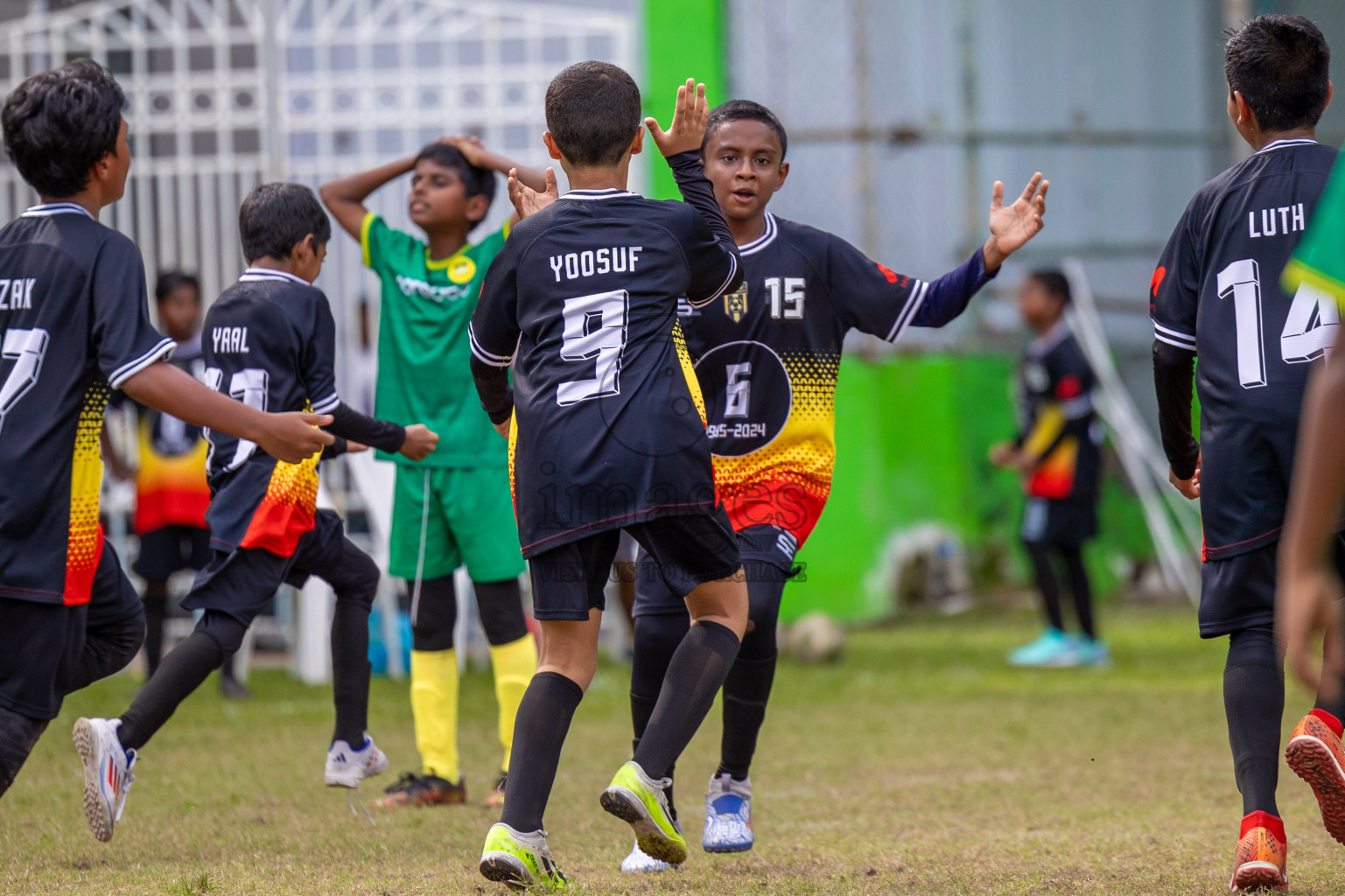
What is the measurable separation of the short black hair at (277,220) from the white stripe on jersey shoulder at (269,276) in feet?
0.17

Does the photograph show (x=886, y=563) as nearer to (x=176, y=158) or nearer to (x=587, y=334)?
(x=176, y=158)

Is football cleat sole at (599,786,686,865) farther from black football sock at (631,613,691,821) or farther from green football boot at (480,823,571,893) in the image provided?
black football sock at (631,613,691,821)

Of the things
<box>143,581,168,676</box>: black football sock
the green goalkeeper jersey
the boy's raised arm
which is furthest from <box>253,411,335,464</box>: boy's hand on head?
<box>143,581,168,676</box>: black football sock

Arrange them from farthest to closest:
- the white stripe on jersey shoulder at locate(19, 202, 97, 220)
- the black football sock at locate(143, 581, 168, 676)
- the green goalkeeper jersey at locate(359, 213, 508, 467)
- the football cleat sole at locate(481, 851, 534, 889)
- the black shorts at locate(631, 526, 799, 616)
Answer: the black football sock at locate(143, 581, 168, 676), the green goalkeeper jersey at locate(359, 213, 508, 467), the black shorts at locate(631, 526, 799, 616), the white stripe on jersey shoulder at locate(19, 202, 97, 220), the football cleat sole at locate(481, 851, 534, 889)

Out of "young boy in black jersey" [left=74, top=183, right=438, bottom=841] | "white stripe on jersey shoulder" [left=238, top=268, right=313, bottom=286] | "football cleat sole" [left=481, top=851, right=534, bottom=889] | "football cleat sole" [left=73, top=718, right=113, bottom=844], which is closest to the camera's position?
"football cleat sole" [left=481, top=851, right=534, bottom=889]

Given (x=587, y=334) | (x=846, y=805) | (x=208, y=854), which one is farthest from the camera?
(x=846, y=805)

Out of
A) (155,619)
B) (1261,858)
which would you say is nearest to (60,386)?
(1261,858)

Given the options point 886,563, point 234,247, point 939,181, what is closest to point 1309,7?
point 939,181

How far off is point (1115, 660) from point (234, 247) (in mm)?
5603

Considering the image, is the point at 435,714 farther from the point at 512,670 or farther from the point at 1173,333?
the point at 1173,333

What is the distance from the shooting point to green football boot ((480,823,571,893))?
2.88m

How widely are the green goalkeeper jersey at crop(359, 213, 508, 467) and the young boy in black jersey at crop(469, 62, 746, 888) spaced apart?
1546 mm

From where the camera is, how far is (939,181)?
1130 cm

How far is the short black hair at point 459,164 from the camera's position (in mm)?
4836
